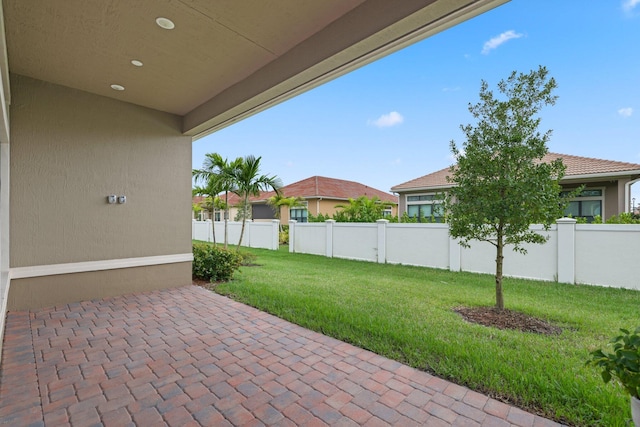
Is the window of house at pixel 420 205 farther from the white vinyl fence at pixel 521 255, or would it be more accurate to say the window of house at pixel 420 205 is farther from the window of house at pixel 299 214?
the window of house at pixel 299 214

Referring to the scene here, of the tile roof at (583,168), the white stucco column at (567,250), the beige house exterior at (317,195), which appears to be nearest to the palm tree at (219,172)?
the tile roof at (583,168)

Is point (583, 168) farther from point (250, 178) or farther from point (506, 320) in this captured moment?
point (250, 178)

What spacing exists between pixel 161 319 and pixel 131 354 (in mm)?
1116

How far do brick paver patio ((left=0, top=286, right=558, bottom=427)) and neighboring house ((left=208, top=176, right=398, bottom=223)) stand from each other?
45.2 ft

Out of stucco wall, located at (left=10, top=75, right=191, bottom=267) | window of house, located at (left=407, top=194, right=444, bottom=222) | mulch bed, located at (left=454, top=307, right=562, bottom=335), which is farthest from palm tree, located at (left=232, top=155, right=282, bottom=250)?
mulch bed, located at (left=454, top=307, right=562, bottom=335)

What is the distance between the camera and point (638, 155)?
30.0ft

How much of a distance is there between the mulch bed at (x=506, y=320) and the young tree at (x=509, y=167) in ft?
0.75

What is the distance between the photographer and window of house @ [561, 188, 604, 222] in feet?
35.9

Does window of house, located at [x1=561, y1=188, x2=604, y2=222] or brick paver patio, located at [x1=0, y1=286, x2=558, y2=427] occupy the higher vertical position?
window of house, located at [x1=561, y1=188, x2=604, y2=222]

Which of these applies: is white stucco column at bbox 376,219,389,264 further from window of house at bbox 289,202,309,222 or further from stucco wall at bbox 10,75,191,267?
window of house at bbox 289,202,309,222

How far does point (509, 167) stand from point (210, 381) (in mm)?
4763

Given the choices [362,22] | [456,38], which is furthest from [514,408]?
[456,38]

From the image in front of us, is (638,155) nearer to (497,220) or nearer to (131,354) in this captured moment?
(497,220)

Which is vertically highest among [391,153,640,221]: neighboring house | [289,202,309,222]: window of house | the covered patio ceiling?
the covered patio ceiling
